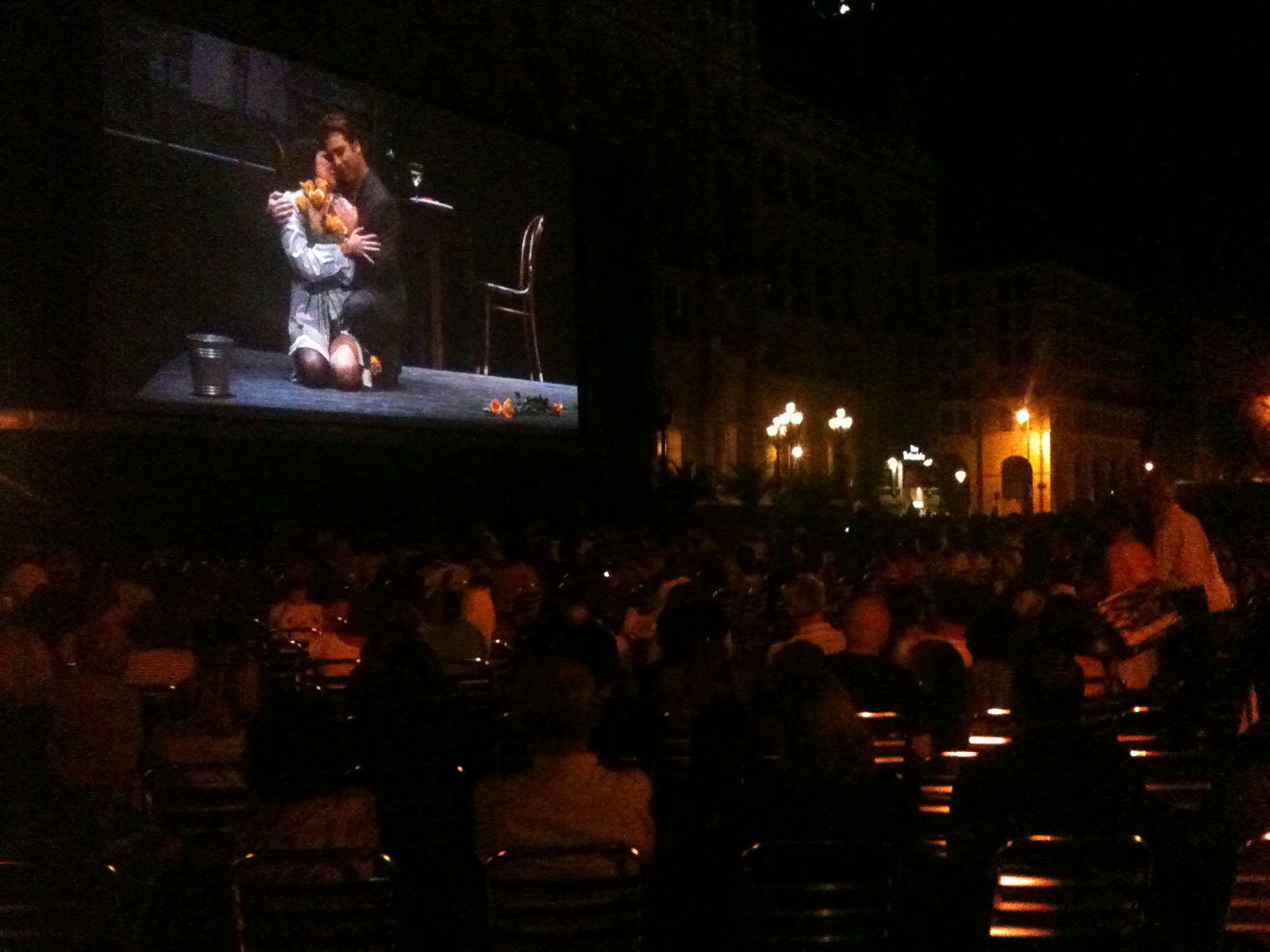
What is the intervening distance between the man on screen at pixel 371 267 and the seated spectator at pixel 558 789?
12.2 meters

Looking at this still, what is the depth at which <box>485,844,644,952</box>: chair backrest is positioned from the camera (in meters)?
3.46

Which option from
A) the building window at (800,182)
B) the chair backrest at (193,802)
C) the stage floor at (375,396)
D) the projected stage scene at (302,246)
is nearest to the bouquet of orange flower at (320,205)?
the projected stage scene at (302,246)

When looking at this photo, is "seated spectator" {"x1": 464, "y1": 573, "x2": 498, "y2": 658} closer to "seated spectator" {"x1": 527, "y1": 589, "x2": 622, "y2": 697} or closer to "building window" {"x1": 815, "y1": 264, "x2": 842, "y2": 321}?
"seated spectator" {"x1": 527, "y1": 589, "x2": 622, "y2": 697}

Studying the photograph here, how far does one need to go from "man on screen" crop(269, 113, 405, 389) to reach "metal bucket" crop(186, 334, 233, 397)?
4.99ft

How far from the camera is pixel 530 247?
18.7 m

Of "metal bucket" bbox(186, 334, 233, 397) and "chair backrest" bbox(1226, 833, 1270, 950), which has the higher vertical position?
"metal bucket" bbox(186, 334, 233, 397)

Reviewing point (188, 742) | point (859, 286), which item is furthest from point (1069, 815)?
point (859, 286)

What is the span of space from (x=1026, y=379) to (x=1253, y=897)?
5316 centimetres

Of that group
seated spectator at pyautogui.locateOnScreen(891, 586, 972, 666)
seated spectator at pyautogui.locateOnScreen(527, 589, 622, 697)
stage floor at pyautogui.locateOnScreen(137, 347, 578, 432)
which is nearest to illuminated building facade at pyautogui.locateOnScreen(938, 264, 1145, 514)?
stage floor at pyautogui.locateOnScreen(137, 347, 578, 432)

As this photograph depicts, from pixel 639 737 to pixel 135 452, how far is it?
11.2 metres

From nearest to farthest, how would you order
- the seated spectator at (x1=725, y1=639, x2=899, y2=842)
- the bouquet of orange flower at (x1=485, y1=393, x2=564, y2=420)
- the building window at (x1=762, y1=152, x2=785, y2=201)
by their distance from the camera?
the seated spectator at (x1=725, y1=639, x2=899, y2=842) < the bouquet of orange flower at (x1=485, y1=393, x2=564, y2=420) < the building window at (x1=762, y1=152, x2=785, y2=201)

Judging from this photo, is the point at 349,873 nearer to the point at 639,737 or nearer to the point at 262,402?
the point at 639,737

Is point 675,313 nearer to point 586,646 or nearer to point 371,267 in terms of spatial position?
point 371,267

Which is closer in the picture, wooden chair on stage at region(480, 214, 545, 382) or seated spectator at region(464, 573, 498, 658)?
seated spectator at region(464, 573, 498, 658)
